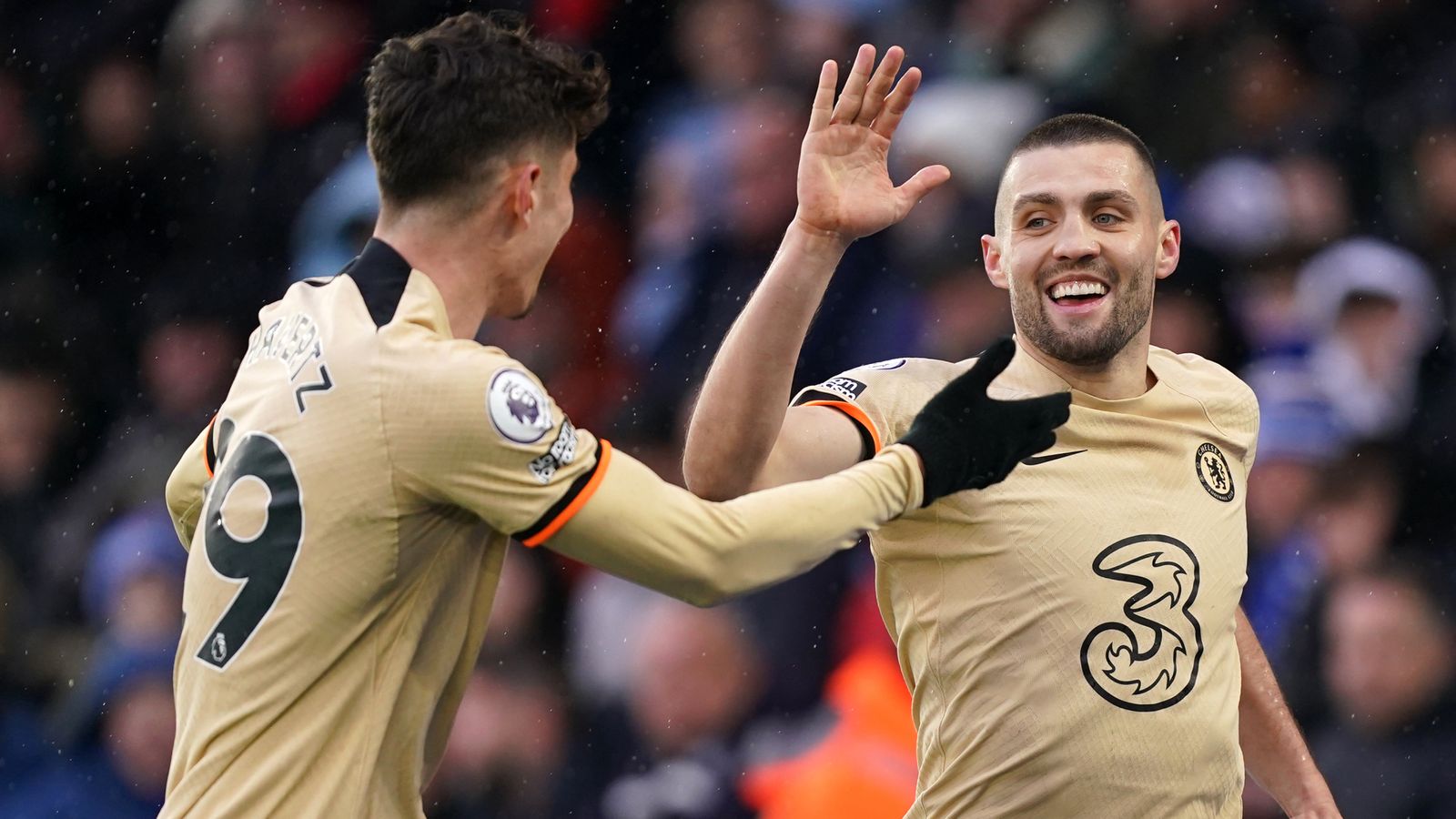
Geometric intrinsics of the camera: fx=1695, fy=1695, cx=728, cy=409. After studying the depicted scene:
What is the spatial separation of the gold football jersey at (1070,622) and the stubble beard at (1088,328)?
10cm

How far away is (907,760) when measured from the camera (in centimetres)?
492

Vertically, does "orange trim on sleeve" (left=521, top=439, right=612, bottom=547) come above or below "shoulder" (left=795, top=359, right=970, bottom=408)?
above

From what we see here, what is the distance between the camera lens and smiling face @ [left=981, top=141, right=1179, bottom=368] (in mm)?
3281

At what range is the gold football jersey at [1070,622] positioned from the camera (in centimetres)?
299

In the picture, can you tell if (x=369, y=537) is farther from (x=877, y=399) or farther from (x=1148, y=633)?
(x=1148, y=633)

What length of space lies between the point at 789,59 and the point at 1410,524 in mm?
2749

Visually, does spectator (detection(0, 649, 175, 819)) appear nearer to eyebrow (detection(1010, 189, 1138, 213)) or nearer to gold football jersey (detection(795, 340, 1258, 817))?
gold football jersey (detection(795, 340, 1258, 817))

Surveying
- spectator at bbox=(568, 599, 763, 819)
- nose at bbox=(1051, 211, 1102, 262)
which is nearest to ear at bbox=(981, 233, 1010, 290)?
nose at bbox=(1051, 211, 1102, 262)

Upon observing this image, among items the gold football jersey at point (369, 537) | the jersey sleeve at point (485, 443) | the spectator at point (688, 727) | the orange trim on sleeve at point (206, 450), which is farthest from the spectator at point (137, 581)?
the jersey sleeve at point (485, 443)

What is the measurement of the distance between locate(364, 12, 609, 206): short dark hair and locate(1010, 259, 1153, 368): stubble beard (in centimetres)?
108

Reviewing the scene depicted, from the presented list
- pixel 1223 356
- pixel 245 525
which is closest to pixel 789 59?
pixel 1223 356

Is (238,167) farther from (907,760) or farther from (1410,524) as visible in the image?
(1410,524)

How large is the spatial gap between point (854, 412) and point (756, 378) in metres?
0.29

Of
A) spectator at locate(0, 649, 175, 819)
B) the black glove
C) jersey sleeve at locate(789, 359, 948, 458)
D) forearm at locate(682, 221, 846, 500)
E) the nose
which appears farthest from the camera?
spectator at locate(0, 649, 175, 819)
